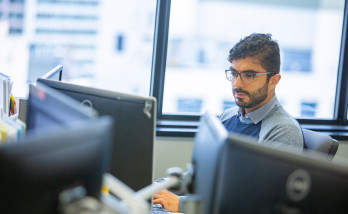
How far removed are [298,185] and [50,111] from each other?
64cm

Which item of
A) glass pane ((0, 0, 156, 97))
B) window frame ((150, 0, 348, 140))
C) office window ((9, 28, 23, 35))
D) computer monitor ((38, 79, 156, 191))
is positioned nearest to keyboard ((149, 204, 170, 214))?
computer monitor ((38, 79, 156, 191))

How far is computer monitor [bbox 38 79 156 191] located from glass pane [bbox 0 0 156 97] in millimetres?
1428

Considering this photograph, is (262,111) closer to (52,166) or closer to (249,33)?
(249,33)

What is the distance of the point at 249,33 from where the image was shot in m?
3.29

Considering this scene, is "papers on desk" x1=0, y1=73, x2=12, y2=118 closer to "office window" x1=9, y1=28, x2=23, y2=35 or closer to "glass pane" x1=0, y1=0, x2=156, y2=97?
"glass pane" x1=0, y1=0, x2=156, y2=97

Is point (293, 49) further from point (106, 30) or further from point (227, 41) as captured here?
point (106, 30)

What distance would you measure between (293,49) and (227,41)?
46 cm

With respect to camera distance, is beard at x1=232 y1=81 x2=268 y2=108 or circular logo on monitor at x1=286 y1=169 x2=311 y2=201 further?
beard at x1=232 y1=81 x2=268 y2=108

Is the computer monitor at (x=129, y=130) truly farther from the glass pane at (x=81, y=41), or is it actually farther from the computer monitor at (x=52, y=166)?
the glass pane at (x=81, y=41)

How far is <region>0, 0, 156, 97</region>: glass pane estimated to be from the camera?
3.08m

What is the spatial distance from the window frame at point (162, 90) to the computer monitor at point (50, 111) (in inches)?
64.3

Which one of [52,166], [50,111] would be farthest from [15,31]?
[52,166]

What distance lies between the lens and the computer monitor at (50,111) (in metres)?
1.19

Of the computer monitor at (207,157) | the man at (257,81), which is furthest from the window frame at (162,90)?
the computer monitor at (207,157)
